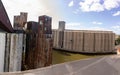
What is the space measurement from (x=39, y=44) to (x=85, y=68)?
2.80 meters

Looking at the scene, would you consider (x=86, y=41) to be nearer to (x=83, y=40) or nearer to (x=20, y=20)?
(x=83, y=40)

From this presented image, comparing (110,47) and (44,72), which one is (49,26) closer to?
(44,72)

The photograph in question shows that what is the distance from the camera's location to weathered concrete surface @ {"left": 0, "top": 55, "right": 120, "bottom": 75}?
5.40ft

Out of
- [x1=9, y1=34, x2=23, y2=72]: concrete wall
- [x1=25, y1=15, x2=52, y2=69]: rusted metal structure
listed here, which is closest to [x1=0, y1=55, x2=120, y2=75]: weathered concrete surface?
[x1=9, y1=34, x2=23, y2=72]: concrete wall

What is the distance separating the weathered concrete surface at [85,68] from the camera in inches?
64.8

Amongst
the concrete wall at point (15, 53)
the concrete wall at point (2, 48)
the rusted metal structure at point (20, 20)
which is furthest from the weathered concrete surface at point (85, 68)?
the rusted metal structure at point (20, 20)

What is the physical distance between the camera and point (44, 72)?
163cm

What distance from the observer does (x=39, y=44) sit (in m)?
4.45

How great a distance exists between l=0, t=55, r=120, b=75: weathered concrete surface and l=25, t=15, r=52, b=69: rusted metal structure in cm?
236

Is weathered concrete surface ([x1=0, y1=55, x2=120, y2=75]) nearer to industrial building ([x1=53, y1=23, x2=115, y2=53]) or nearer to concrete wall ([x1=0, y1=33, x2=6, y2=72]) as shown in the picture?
concrete wall ([x1=0, y1=33, x2=6, y2=72])

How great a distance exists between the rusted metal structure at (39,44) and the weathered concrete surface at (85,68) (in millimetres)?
2364

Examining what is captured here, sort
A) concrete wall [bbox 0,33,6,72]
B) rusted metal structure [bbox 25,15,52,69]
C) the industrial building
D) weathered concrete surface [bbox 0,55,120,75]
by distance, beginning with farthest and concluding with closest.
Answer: the industrial building < rusted metal structure [bbox 25,15,52,69] < concrete wall [bbox 0,33,6,72] < weathered concrete surface [bbox 0,55,120,75]

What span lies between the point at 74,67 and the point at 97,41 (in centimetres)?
1132

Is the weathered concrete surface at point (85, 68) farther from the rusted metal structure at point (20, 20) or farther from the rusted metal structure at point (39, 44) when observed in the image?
the rusted metal structure at point (20, 20)
